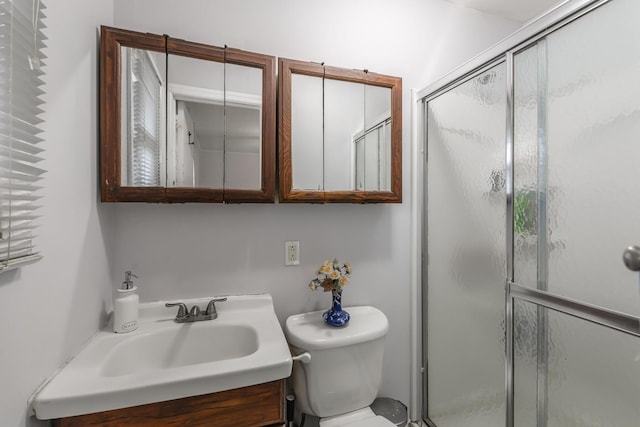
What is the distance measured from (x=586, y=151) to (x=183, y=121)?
1460 millimetres

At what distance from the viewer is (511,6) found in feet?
5.75

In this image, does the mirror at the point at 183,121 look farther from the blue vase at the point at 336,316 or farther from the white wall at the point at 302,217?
the blue vase at the point at 336,316

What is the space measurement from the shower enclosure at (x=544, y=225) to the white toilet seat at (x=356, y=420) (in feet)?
1.48

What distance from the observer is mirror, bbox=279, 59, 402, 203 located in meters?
1.31

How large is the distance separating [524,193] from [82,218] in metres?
1.58

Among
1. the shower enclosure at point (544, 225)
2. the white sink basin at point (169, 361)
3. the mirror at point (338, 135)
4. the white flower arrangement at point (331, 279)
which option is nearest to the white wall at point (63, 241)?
the white sink basin at point (169, 361)

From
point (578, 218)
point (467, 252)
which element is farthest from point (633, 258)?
point (467, 252)

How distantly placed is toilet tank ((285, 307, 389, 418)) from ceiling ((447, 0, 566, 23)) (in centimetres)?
195

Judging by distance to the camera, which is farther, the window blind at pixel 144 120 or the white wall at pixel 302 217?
the white wall at pixel 302 217

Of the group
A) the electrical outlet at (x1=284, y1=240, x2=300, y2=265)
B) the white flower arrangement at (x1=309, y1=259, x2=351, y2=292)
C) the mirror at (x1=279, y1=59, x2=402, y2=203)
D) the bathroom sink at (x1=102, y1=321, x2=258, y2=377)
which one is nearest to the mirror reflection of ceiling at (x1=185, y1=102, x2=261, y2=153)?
the mirror at (x1=279, y1=59, x2=402, y2=203)

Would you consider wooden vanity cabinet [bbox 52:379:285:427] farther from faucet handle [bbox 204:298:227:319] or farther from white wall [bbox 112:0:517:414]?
white wall [bbox 112:0:517:414]

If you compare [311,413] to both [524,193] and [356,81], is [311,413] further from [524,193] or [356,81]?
[356,81]

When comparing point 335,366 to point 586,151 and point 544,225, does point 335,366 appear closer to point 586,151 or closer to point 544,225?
point 544,225

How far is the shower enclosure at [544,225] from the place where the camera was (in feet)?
2.69
